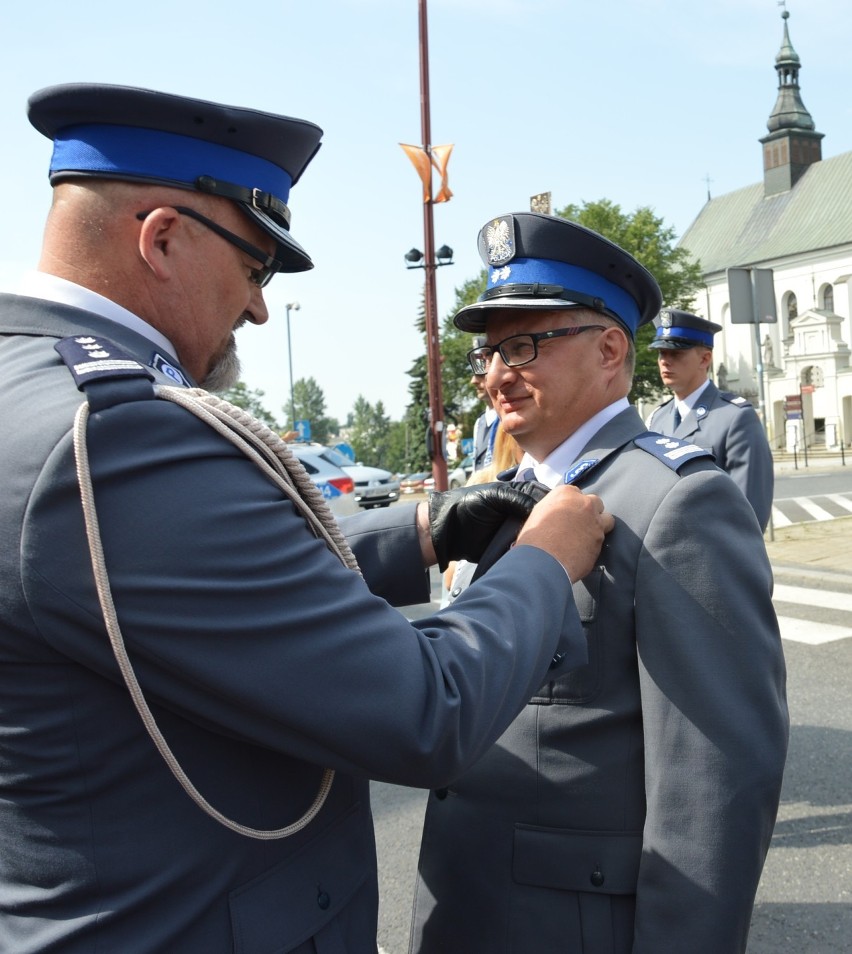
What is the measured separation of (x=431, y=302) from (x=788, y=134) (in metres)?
64.2

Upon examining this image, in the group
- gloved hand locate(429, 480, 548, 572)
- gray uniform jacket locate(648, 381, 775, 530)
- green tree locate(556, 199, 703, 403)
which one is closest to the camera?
gloved hand locate(429, 480, 548, 572)

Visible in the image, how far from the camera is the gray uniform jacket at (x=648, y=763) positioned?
1.72 m

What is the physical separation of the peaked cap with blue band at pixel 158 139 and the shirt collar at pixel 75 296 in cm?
16

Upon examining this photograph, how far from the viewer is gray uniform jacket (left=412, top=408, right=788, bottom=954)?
1.72 meters

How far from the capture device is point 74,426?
1133mm

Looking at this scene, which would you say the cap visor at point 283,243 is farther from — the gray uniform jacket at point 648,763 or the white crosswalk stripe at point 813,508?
the white crosswalk stripe at point 813,508

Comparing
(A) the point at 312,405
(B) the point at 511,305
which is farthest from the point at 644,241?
(A) the point at 312,405

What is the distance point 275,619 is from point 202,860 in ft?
1.17

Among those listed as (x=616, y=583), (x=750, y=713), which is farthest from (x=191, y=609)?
(x=750, y=713)

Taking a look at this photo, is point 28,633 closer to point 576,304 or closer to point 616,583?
point 616,583

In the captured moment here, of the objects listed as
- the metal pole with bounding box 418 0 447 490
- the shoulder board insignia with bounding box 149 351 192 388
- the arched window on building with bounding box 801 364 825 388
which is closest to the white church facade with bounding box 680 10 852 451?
the arched window on building with bounding box 801 364 825 388

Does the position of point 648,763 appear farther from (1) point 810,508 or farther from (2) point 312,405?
(2) point 312,405

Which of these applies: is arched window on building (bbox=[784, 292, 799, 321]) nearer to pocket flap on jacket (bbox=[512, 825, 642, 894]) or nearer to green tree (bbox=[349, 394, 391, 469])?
green tree (bbox=[349, 394, 391, 469])

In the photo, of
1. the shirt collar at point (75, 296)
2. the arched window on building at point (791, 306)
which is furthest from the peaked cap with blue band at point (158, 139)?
the arched window on building at point (791, 306)
